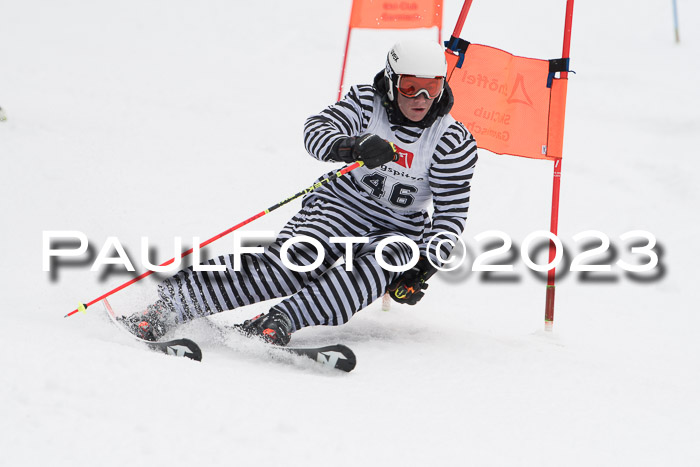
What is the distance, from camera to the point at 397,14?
5004mm

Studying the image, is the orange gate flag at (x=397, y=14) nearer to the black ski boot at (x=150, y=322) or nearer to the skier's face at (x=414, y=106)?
the skier's face at (x=414, y=106)

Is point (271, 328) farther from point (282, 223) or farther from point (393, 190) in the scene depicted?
point (282, 223)

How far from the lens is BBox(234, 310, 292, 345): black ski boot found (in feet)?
9.09

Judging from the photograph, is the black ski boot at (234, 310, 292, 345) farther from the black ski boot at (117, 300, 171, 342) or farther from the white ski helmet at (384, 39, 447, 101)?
the white ski helmet at (384, 39, 447, 101)

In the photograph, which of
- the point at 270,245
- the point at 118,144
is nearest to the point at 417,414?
the point at 270,245

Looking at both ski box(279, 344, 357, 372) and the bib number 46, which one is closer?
ski box(279, 344, 357, 372)

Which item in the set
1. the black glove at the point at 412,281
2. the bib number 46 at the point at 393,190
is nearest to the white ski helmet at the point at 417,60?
the bib number 46 at the point at 393,190

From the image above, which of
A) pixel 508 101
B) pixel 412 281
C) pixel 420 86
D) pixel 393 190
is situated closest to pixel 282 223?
pixel 508 101

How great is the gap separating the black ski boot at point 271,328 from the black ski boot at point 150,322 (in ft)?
0.92

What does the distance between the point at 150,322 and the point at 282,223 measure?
2.40 meters

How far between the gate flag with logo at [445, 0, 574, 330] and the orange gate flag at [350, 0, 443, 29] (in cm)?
102

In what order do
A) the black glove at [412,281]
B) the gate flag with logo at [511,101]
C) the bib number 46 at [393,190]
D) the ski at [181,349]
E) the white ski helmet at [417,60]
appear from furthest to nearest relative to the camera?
the gate flag with logo at [511,101]
the bib number 46 at [393,190]
the black glove at [412,281]
the white ski helmet at [417,60]
the ski at [181,349]

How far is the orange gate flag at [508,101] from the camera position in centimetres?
380

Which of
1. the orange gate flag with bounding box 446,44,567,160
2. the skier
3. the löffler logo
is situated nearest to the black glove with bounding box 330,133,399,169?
the skier
